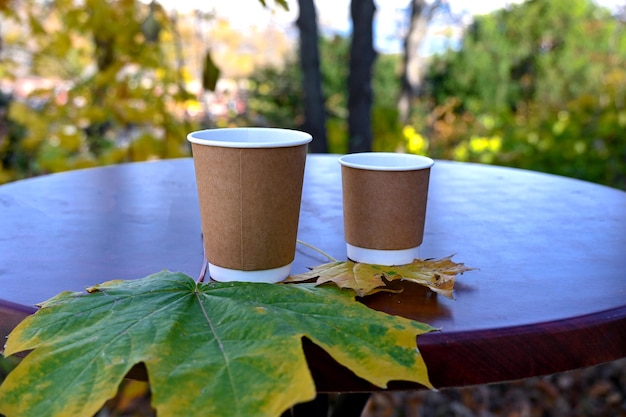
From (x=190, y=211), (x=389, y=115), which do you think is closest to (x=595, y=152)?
(x=389, y=115)

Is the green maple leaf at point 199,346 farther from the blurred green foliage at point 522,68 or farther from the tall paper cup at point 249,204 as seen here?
the blurred green foliage at point 522,68

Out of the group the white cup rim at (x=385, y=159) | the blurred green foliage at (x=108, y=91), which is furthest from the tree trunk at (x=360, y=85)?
the white cup rim at (x=385, y=159)

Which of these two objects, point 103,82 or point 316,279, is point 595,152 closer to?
point 103,82

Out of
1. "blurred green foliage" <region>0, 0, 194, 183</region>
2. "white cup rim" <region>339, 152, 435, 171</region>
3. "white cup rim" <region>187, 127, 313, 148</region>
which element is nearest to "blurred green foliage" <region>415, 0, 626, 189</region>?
"blurred green foliage" <region>0, 0, 194, 183</region>

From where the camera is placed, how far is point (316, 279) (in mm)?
671

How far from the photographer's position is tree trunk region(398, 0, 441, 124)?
5.71 m

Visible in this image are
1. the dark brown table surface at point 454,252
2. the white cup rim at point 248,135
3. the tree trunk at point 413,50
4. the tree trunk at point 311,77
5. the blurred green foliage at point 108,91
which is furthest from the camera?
the tree trunk at point 413,50

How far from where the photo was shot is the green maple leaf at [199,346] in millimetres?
428

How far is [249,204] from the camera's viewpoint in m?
0.63

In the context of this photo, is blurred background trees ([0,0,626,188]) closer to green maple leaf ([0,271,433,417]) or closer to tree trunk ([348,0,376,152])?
tree trunk ([348,0,376,152])

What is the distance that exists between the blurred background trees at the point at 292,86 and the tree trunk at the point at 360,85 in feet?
0.15

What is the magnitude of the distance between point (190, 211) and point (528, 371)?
26.1 inches

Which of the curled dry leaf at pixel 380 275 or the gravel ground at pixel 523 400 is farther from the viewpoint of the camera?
the gravel ground at pixel 523 400

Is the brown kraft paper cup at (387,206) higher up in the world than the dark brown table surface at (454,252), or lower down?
higher up
